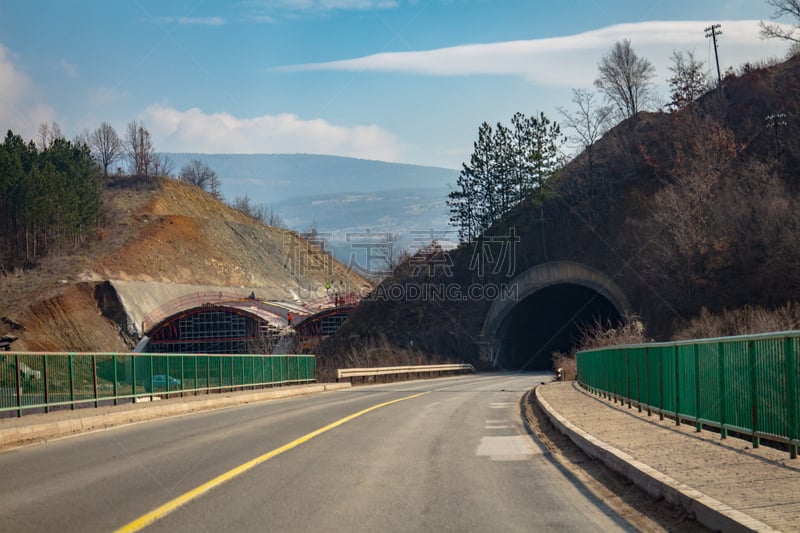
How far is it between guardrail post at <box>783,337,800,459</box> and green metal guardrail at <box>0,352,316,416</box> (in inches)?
605

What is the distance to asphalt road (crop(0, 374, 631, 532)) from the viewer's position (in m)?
7.41

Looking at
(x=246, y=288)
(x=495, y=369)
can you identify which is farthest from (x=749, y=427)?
(x=246, y=288)

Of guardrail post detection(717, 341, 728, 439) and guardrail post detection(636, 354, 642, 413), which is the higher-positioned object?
guardrail post detection(717, 341, 728, 439)

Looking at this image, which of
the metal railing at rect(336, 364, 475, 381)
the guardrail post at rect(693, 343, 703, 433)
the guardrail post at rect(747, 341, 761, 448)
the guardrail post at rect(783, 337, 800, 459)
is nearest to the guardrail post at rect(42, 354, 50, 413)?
the guardrail post at rect(693, 343, 703, 433)

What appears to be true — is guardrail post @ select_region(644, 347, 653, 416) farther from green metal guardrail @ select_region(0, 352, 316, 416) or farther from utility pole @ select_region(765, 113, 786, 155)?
utility pole @ select_region(765, 113, 786, 155)

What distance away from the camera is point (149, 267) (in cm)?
9206

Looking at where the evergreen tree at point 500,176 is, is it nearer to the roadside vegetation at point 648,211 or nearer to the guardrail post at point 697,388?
the roadside vegetation at point 648,211

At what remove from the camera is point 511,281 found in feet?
210

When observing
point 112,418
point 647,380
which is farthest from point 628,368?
point 112,418

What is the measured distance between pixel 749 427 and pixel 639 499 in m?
2.70

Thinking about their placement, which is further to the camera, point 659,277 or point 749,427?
point 659,277

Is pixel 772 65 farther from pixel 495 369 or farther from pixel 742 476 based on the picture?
pixel 742 476

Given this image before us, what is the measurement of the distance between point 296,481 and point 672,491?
14.2ft

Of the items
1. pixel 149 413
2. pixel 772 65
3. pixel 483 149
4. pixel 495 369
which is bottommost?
pixel 495 369
